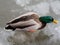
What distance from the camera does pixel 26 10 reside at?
193 inches

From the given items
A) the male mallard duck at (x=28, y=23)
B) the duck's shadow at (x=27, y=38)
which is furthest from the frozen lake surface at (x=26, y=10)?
the male mallard duck at (x=28, y=23)

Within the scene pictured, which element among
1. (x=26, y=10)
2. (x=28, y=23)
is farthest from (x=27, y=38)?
(x=26, y=10)

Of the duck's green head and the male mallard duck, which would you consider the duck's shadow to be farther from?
the duck's green head

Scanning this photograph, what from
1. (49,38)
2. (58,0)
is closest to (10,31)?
(49,38)

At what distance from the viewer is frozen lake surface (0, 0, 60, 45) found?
3898 millimetres

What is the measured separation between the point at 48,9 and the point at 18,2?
0.75 metres

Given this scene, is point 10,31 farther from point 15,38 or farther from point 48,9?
point 48,9

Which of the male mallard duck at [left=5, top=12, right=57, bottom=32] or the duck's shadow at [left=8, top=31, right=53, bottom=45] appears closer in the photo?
the duck's shadow at [left=8, top=31, right=53, bottom=45]

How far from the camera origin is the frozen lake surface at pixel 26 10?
3.90 metres

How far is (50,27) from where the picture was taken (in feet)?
14.0

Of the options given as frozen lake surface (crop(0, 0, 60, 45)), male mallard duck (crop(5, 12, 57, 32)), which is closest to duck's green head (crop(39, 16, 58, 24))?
male mallard duck (crop(5, 12, 57, 32))

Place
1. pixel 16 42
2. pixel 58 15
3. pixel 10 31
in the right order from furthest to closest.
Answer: pixel 58 15
pixel 10 31
pixel 16 42

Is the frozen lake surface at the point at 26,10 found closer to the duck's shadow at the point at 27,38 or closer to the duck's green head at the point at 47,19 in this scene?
the duck's shadow at the point at 27,38

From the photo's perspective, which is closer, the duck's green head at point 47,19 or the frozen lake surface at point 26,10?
the frozen lake surface at point 26,10
